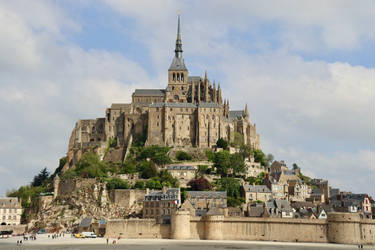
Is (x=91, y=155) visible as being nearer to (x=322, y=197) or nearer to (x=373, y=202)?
(x=322, y=197)

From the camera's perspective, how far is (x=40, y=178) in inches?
4021

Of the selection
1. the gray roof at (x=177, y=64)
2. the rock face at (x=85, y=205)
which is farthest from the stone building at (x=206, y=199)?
the gray roof at (x=177, y=64)

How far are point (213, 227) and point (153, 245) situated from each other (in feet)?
29.8

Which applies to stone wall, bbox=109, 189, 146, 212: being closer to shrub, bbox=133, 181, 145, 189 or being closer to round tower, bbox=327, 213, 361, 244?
shrub, bbox=133, 181, 145, 189

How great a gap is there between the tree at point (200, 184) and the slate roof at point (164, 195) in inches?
319

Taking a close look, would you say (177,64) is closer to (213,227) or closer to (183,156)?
(183,156)

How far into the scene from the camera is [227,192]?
82312 mm

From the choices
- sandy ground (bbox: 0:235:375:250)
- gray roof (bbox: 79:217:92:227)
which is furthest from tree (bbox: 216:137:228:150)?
sandy ground (bbox: 0:235:375:250)

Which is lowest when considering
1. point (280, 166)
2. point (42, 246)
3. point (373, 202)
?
point (42, 246)

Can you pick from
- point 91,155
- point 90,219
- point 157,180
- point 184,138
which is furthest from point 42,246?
point 184,138

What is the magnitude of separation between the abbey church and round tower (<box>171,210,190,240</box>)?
34165 millimetres

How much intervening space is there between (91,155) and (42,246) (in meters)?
34.9

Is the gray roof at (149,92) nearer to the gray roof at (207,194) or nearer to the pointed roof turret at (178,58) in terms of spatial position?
the pointed roof turret at (178,58)

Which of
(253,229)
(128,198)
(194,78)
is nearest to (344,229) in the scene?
(253,229)
